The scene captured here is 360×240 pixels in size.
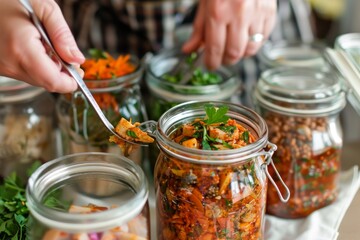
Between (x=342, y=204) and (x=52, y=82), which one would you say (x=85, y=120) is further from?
(x=342, y=204)

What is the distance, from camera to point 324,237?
0.76 meters

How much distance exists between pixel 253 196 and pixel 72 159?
23cm

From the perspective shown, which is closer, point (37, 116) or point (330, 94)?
point (330, 94)

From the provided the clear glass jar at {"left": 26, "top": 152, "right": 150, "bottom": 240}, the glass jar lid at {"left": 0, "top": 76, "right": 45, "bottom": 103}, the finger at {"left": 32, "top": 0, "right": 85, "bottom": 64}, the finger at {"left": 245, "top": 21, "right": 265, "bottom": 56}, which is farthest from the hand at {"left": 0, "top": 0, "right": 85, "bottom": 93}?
the finger at {"left": 245, "top": 21, "right": 265, "bottom": 56}

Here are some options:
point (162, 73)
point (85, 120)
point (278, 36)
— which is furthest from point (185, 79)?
point (278, 36)

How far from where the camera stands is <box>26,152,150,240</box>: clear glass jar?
588 mm

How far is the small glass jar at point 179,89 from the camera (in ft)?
2.85

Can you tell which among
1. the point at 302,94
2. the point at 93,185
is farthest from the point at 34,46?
the point at 302,94

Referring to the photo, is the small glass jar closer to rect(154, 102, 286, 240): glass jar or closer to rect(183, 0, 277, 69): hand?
rect(183, 0, 277, 69): hand

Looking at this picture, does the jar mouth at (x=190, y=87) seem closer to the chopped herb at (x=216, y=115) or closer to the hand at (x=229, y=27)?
the hand at (x=229, y=27)

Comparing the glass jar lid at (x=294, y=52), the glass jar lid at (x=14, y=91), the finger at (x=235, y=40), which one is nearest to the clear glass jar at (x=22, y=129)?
the glass jar lid at (x=14, y=91)

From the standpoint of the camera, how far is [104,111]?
85 cm

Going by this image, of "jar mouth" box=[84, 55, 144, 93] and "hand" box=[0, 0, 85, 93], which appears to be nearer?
"hand" box=[0, 0, 85, 93]

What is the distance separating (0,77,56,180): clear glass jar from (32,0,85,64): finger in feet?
0.84
